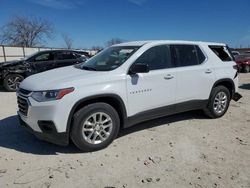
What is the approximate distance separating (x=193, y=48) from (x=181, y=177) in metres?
2.89

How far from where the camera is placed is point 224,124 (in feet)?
17.2

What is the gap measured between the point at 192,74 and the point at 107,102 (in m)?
1.94

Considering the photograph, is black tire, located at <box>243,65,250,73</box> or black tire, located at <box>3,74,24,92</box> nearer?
black tire, located at <box>3,74,24,92</box>

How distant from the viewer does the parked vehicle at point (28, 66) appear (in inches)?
371

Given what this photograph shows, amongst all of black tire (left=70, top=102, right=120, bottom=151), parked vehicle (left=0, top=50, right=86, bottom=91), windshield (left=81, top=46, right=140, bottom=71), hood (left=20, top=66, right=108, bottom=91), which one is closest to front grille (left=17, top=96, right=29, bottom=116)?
hood (left=20, top=66, right=108, bottom=91)

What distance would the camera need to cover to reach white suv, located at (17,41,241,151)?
3.59 m

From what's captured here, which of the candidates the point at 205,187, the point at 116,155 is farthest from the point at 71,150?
the point at 205,187

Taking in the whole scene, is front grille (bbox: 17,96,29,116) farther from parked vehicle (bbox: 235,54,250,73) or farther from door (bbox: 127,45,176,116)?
parked vehicle (bbox: 235,54,250,73)

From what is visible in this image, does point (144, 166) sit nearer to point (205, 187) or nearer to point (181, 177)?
point (181, 177)

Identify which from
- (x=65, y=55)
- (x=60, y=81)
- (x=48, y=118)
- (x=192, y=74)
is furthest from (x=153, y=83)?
(x=65, y=55)

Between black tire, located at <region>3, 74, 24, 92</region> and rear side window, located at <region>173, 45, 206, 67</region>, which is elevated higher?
rear side window, located at <region>173, 45, 206, 67</region>

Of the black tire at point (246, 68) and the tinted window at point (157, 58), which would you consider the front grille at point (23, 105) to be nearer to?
the tinted window at point (157, 58)

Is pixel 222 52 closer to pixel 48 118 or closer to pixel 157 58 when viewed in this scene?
pixel 157 58

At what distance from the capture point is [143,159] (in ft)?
12.1
